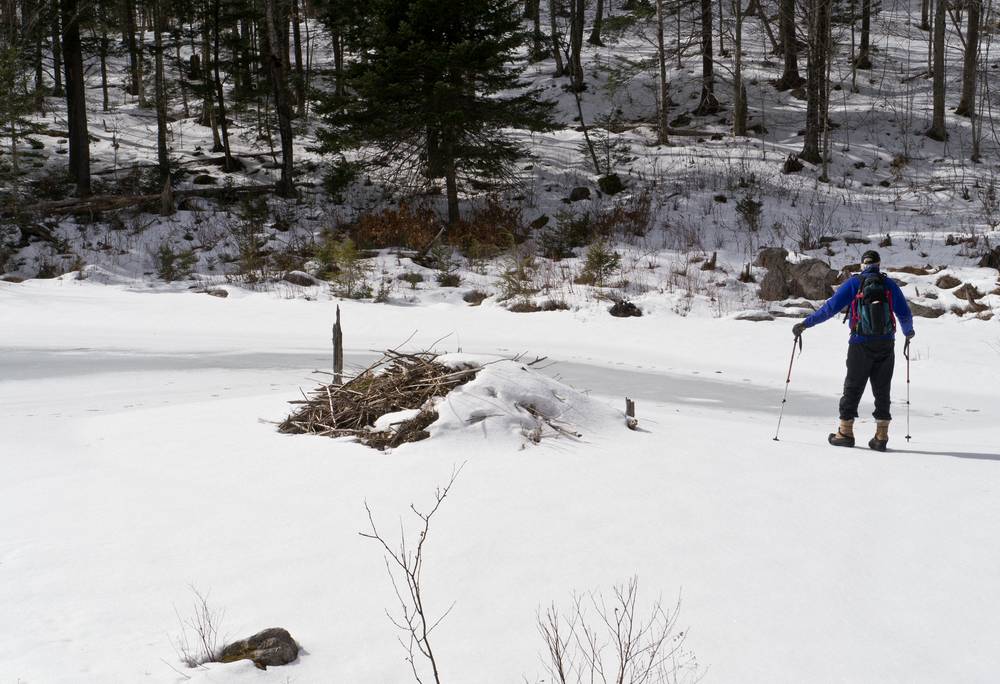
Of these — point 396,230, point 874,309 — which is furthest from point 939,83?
point 874,309

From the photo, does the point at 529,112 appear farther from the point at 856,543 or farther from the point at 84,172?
the point at 856,543

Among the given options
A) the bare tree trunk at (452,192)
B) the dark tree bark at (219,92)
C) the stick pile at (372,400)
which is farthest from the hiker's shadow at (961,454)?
the dark tree bark at (219,92)

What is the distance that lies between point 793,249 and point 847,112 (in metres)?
12.4

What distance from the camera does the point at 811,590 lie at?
3.74m

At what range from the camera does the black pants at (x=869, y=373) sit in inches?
263

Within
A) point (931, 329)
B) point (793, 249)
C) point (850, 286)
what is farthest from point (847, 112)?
point (850, 286)

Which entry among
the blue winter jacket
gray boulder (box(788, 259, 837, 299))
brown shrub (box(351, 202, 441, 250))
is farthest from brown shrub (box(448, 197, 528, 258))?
the blue winter jacket

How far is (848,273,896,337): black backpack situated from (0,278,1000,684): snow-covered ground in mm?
1092

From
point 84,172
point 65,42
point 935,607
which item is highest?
point 65,42

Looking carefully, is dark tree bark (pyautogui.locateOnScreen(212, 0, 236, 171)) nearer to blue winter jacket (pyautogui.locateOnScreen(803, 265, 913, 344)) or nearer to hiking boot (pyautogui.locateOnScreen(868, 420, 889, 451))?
blue winter jacket (pyautogui.locateOnScreen(803, 265, 913, 344))

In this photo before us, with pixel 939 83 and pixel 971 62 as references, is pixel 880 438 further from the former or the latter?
pixel 971 62

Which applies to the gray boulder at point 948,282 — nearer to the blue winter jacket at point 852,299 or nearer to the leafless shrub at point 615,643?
the blue winter jacket at point 852,299

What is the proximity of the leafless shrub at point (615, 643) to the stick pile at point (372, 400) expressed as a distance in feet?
9.06

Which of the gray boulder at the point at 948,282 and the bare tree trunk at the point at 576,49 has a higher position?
the bare tree trunk at the point at 576,49
